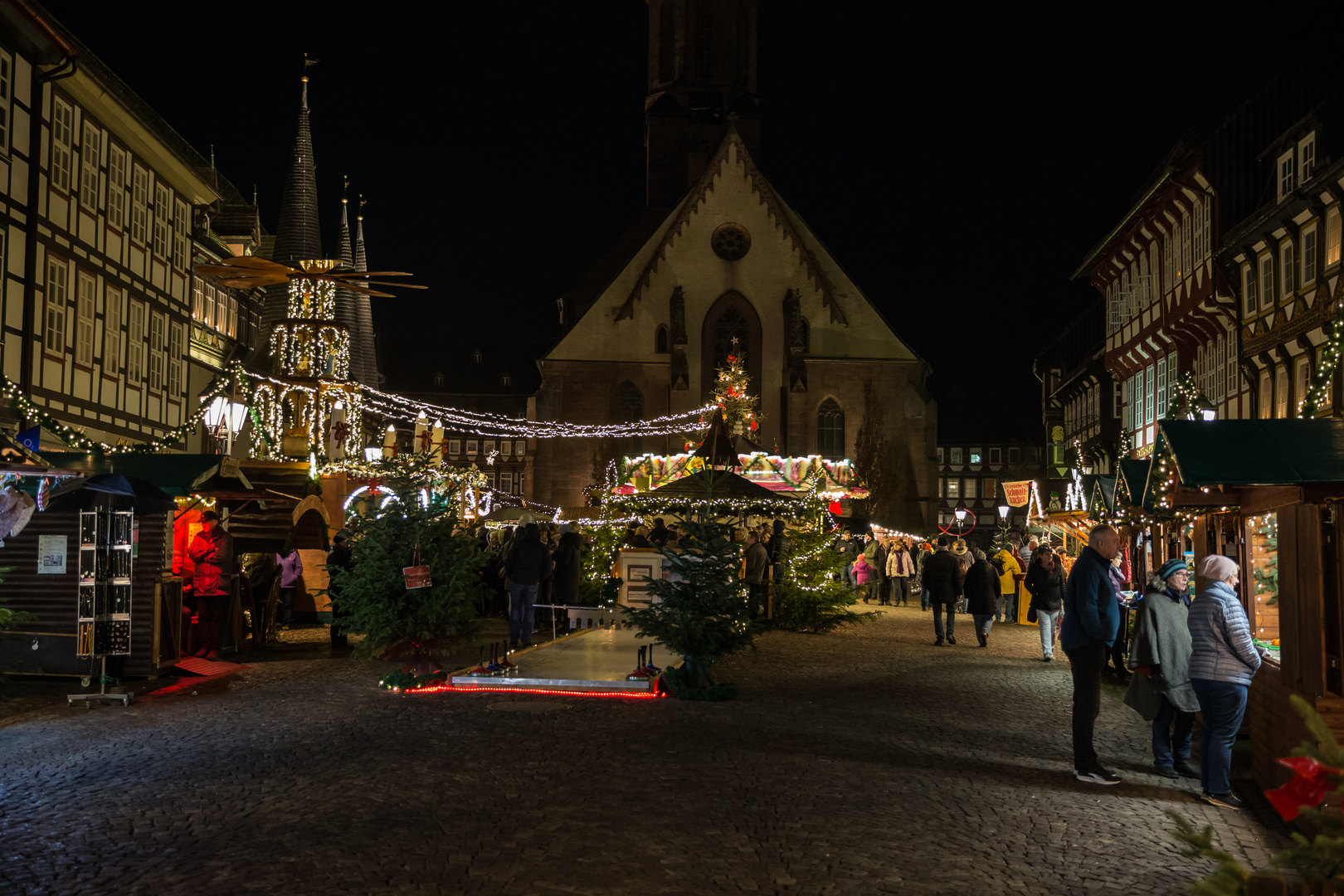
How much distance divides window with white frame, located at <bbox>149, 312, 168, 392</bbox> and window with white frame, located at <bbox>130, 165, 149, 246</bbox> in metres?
2.07

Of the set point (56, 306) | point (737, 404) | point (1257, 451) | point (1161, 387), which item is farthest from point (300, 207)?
point (1257, 451)

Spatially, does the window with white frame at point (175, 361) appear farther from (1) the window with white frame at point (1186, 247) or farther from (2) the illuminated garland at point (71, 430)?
(1) the window with white frame at point (1186, 247)

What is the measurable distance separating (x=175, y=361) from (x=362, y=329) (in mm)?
22187

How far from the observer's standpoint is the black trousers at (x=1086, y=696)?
Answer: 8344 millimetres

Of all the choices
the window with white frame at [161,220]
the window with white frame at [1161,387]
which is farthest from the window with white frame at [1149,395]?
the window with white frame at [161,220]

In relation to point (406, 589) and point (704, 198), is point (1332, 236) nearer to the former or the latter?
point (406, 589)

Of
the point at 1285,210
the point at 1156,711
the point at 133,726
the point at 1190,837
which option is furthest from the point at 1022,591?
the point at 1190,837

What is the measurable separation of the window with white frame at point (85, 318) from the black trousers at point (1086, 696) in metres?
22.2

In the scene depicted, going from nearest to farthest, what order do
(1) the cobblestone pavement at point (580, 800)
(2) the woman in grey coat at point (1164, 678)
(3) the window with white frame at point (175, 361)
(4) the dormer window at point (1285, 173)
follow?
(1) the cobblestone pavement at point (580, 800), (2) the woman in grey coat at point (1164, 678), (4) the dormer window at point (1285, 173), (3) the window with white frame at point (175, 361)

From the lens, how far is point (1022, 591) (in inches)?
987

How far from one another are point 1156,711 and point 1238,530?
2.58 m

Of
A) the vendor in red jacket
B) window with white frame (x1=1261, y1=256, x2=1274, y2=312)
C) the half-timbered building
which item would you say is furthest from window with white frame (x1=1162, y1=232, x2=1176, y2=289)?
the vendor in red jacket

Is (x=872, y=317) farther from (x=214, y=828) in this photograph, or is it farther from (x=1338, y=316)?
(x=214, y=828)

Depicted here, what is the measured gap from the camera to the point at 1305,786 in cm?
340
